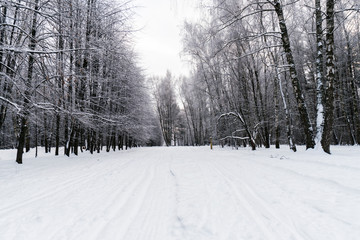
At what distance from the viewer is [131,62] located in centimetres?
1229

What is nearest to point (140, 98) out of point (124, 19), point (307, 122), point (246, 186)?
point (124, 19)

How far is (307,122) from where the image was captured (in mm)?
7688

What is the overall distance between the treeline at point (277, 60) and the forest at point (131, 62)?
0.20 ft

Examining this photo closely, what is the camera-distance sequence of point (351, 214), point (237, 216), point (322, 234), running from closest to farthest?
point (322, 234) < point (351, 214) < point (237, 216)

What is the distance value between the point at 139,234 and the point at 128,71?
42.9ft

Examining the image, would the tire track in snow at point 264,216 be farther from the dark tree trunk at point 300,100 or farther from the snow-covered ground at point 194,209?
the dark tree trunk at point 300,100

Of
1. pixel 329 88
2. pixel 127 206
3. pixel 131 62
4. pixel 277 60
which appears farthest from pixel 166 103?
pixel 127 206

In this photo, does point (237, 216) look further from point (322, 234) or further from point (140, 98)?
point (140, 98)

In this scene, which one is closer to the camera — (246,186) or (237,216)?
(237,216)

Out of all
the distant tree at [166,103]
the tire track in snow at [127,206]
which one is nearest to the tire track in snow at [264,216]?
the tire track in snow at [127,206]

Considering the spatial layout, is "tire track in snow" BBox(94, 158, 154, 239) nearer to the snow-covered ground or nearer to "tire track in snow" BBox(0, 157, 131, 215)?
the snow-covered ground

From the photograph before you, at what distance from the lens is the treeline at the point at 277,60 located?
7242 millimetres

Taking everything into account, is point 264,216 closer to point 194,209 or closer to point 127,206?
point 194,209

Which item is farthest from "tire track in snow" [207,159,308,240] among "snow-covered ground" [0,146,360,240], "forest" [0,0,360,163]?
"forest" [0,0,360,163]
